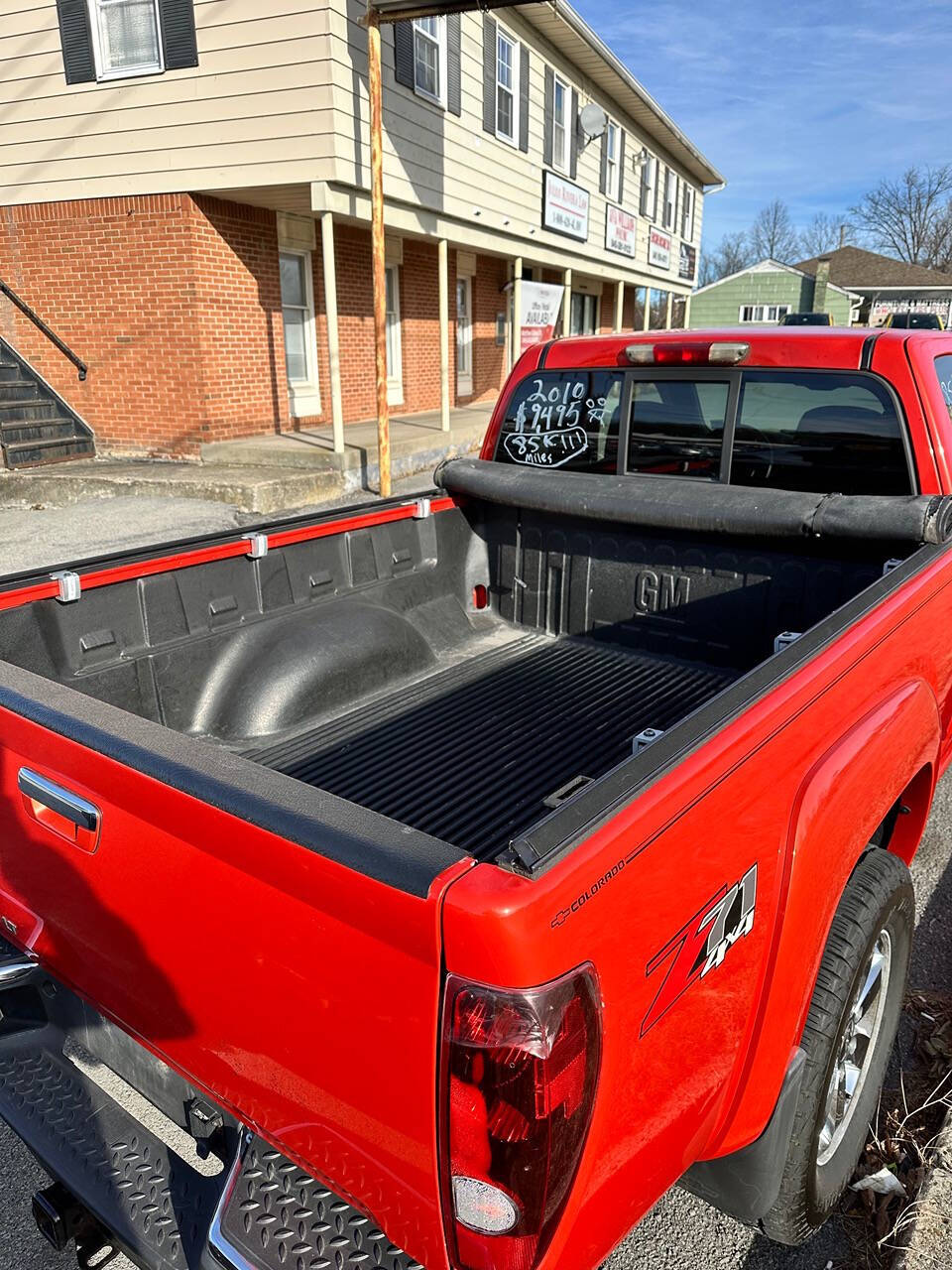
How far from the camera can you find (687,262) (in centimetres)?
2831

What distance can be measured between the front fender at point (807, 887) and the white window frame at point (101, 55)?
11178 millimetres

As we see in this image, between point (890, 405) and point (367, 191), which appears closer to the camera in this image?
point (890, 405)

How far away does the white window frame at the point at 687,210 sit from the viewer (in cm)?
2714

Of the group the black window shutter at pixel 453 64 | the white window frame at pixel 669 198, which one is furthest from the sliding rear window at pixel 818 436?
the white window frame at pixel 669 198

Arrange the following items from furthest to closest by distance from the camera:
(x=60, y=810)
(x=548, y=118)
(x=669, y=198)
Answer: (x=669, y=198), (x=548, y=118), (x=60, y=810)

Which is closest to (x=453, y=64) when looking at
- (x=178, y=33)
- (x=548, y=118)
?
(x=548, y=118)

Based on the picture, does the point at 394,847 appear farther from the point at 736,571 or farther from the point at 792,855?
the point at 736,571

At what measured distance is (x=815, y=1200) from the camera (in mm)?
2043

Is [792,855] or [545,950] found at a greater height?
[545,950]

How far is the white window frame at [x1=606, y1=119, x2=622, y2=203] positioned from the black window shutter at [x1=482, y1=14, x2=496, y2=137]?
6051 millimetres

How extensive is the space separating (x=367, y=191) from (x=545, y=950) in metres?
11.0

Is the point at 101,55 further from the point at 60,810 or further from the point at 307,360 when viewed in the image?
the point at 60,810

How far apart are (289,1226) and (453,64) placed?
14077mm

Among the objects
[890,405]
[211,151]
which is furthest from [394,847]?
[211,151]
